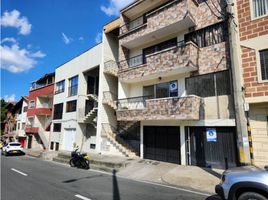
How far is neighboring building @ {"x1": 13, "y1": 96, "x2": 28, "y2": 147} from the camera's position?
38725 mm

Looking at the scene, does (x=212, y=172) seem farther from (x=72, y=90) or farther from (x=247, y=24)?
(x=72, y=90)

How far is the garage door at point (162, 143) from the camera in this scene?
13789mm

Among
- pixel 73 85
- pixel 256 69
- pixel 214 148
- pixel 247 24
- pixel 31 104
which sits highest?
pixel 247 24

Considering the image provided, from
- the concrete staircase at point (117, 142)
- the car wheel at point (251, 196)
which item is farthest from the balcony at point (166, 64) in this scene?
the car wheel at point (251, 196)

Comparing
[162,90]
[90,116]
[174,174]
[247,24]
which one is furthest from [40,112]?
[247,24]

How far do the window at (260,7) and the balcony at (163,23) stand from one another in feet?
11.7

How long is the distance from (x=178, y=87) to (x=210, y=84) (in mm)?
2297

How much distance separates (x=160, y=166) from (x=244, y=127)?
20.4 feet

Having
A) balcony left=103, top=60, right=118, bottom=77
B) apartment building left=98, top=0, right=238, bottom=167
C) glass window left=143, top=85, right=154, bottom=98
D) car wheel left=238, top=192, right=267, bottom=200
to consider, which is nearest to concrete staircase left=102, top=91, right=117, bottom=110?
apartment building left=98, top=0, right=238, bottom=167

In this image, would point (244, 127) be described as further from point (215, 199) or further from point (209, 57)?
point (209, 57)

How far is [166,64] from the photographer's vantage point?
44.8ft

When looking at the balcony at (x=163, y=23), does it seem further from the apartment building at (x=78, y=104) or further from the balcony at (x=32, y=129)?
the balcony at (x=32, y=129)

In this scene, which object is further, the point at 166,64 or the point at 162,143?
the point at 162,143

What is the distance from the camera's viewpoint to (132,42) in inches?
683
